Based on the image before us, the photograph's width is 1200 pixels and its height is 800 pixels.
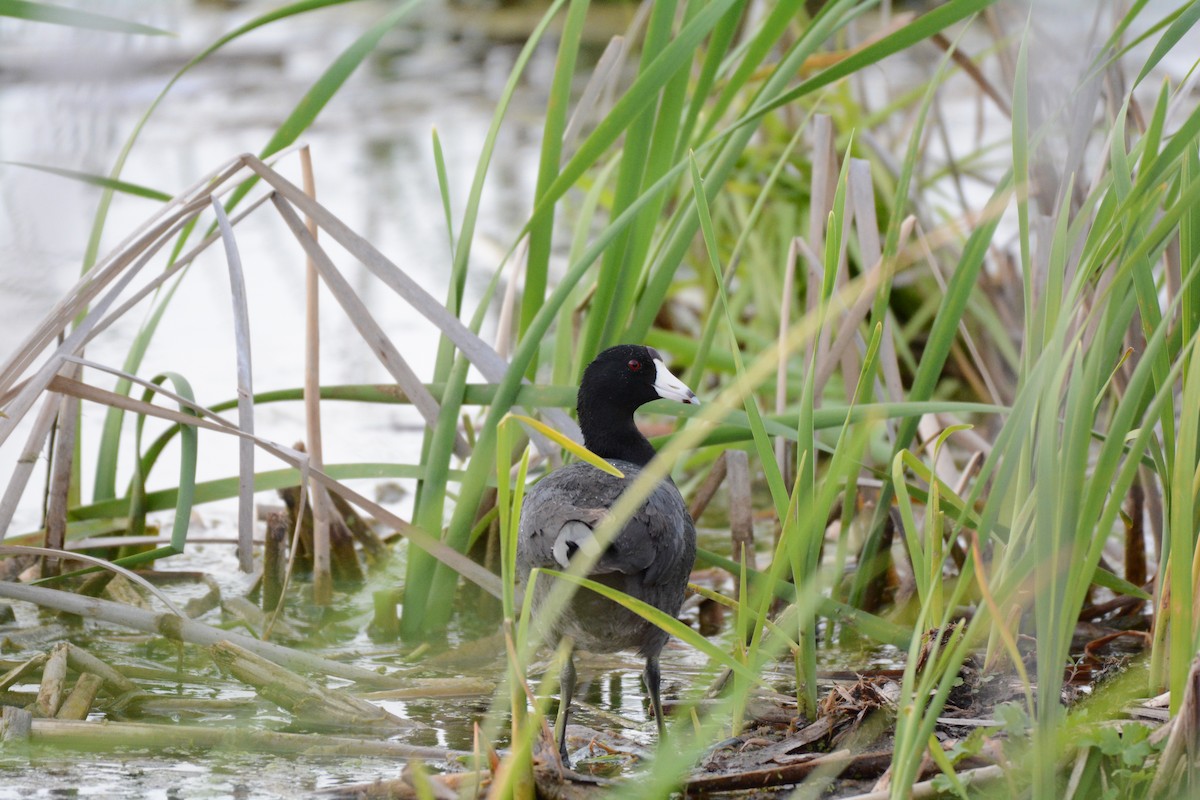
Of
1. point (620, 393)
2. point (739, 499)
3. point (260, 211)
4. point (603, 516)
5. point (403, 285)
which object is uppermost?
point (260, 211)

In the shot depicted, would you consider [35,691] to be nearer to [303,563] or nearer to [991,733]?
[303,563]

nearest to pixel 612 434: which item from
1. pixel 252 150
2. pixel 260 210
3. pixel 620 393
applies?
pixel 620 393

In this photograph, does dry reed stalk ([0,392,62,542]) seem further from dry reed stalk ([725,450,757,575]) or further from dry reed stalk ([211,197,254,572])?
dry reed stalk ([725,450,757,575])

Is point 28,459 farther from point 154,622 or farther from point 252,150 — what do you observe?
point 252,150

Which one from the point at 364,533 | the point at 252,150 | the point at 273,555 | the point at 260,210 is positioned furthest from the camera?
the point at 252,150

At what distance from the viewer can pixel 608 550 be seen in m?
1.88

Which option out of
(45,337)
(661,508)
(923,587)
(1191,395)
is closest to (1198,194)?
(1191,395)

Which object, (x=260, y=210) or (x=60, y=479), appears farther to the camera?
(x=260, y=210)

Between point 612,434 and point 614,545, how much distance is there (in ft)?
2.27

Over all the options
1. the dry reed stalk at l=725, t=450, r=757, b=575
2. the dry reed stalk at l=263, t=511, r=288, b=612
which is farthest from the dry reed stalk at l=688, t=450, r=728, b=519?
the dry reed stalk at l=263, t=511, r=288, b=612

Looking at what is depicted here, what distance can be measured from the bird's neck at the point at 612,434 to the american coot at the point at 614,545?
0.06 m

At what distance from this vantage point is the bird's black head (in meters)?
2.49

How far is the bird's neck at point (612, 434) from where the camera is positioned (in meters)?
2.54

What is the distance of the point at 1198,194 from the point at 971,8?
724 millimetres
